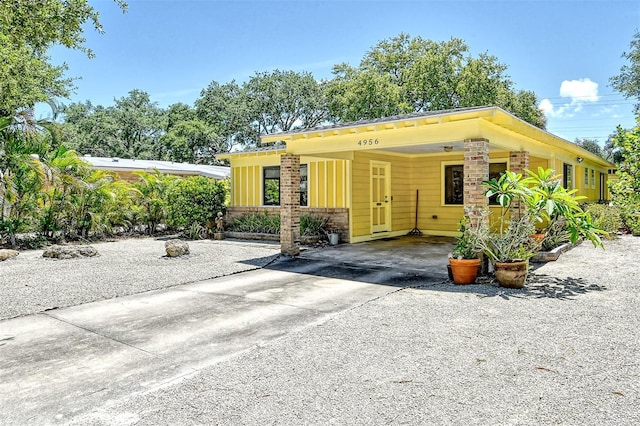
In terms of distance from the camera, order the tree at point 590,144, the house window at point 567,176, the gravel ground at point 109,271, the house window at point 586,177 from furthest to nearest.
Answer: the tree at point 590,144 → the house window at point 586,177 → the house window at point 567,176 → the gravel ground at point 109,271

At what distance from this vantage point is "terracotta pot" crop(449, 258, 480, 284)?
6.82 m

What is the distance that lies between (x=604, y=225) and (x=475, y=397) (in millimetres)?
12577

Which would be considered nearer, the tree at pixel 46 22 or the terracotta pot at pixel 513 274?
the terracotta pot at pixel 513 274

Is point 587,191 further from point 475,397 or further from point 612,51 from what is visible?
point 475,397

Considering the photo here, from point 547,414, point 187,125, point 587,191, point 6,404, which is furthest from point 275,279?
point 187,125

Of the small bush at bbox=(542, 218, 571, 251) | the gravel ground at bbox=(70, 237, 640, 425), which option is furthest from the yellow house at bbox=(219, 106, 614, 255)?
the gravel ground at bbox=(70, 237, 640, 425)

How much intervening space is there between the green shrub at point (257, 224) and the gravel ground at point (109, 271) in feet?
4.16

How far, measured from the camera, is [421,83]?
2616cm

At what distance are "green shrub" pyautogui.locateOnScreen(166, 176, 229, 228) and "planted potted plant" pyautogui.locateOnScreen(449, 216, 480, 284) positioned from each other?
30.2 ft

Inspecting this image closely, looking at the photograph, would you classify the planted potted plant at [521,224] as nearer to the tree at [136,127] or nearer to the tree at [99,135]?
the tree at [136,127]

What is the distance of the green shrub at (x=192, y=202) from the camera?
1381cm

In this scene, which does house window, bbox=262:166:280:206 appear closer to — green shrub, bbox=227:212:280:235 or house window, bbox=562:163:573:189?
green shrub, bbox=227:212:280:235

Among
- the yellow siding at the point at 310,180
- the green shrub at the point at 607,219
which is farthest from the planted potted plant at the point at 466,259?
the green shrub at the point at 607,219

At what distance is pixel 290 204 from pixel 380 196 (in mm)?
4010
